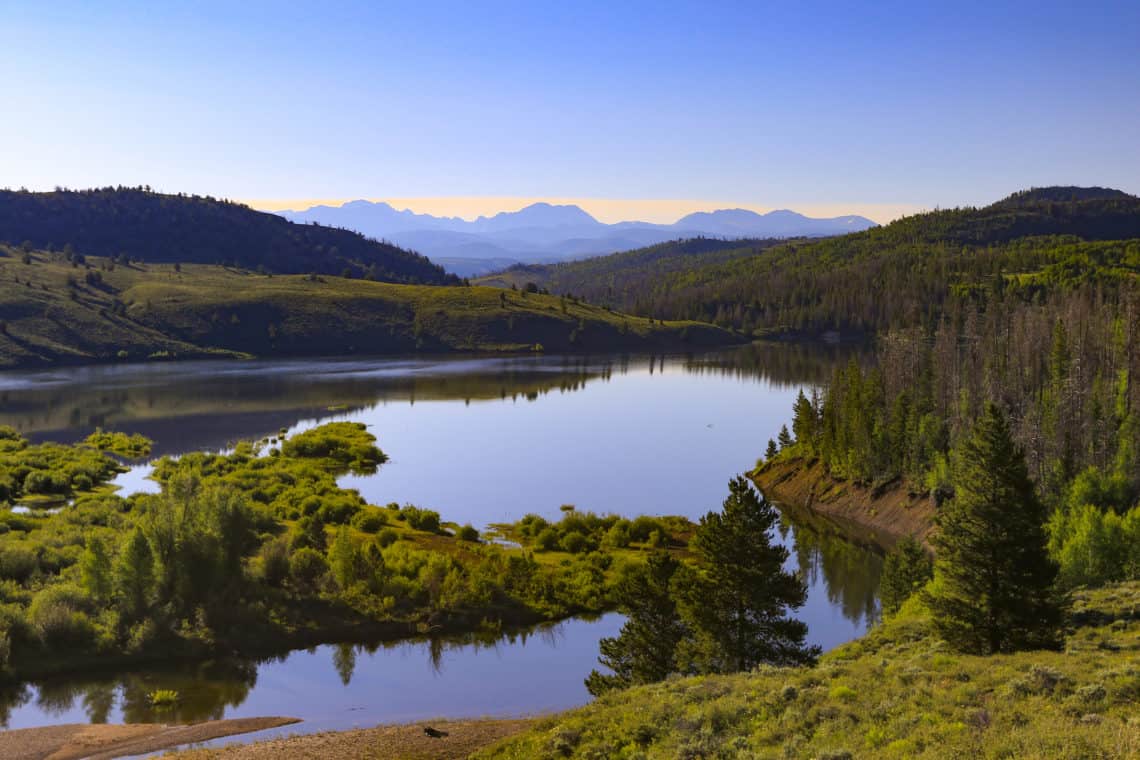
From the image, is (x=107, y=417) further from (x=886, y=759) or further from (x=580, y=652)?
(x=886, y=759)

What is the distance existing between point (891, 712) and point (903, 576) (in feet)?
81.1

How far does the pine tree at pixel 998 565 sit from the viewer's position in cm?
2397

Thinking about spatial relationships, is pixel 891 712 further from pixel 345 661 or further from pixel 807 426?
pixel 807 426

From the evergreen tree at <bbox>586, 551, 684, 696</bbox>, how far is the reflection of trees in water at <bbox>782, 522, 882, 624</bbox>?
60.8ft

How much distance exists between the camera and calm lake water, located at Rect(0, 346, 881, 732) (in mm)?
34625

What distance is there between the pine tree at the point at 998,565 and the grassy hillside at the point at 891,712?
1.15 metres

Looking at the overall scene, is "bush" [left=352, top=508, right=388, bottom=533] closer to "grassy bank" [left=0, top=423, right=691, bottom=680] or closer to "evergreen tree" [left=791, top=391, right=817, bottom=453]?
"grassy bank" [left=0, top=423, right=691, bottom=680]

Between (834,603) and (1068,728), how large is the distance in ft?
115

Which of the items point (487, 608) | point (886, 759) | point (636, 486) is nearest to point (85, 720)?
point (487, 608)

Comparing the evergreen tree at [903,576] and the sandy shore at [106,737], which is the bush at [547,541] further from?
the sandy shore at [106,737]

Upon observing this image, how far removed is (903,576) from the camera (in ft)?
131

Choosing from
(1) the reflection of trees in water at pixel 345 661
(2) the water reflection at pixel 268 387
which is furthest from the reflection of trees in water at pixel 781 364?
(1) the reflection of trees in water at pixel 345 661

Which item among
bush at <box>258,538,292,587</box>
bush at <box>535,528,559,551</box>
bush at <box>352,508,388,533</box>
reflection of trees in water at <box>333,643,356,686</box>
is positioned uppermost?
bush at <box>258,538,292,587</box>

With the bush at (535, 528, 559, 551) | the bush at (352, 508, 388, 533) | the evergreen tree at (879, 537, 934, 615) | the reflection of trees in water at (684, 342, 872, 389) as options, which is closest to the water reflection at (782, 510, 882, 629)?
the evergreen tree at (879, 537, 934, 615)
